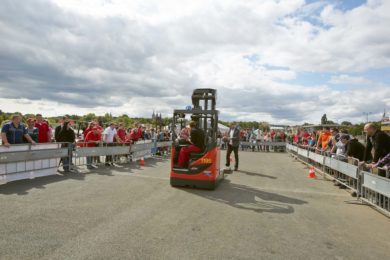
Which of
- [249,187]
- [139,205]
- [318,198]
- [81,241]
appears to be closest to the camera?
[81,241]

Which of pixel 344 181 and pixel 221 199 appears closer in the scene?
pixel 221 199

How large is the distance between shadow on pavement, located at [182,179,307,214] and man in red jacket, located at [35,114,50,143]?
6.44 meters

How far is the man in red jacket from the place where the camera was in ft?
37.0

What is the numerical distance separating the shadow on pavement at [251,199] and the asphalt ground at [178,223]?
3cm

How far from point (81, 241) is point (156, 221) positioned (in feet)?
4.86

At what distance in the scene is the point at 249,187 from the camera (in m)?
9.47

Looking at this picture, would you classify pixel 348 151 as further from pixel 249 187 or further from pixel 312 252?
pixel 312 252

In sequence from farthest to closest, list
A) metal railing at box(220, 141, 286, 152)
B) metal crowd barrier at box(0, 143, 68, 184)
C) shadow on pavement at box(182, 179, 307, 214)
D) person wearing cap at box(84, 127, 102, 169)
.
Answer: metal railing at box(220, 141, 286, 152) → person wearing cap at box(84, 127, 102, 169) → metal crowd barrier at box(0, 143, 68, 184) → shadow on pavement at box(182, 179, 307, 214)

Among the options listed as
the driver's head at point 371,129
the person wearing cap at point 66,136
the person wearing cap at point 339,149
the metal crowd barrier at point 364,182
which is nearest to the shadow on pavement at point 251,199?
the metal crowd barrier at point 364,182

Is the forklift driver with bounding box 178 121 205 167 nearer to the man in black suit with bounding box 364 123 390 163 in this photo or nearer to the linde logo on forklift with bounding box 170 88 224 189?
the linde logo on forklift with bounding box 170 88 224 189

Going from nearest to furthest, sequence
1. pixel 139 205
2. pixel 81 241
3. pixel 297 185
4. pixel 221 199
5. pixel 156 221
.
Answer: pixel 81 241 → pixel 156 221 → pixel 139 205 → pixel 221 199 → pixel 297 185

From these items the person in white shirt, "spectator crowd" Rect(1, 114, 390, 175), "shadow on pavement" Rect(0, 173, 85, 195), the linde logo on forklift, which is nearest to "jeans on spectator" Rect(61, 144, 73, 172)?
"spectator crowd" Rect(1, 114, 390, 175)

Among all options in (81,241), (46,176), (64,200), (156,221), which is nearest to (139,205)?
(156,221)

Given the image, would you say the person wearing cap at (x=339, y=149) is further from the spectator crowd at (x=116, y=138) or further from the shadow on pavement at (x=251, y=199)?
the shadow on pavement at (x=251, y=199)
